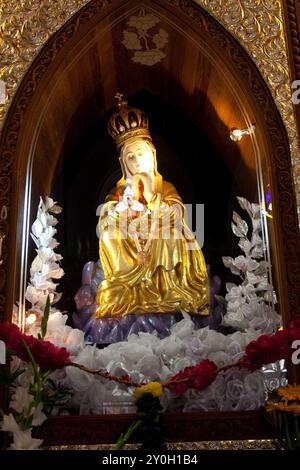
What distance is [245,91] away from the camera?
330cm

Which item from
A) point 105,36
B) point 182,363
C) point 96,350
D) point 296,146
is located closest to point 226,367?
point 182,363

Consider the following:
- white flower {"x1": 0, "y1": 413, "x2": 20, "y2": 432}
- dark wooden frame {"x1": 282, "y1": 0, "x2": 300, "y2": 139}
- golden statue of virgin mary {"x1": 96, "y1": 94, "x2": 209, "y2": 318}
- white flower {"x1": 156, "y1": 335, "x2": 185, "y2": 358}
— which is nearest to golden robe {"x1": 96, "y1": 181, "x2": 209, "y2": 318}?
golden statue of virgin mary {"x1": 96, "y1": 94, "x2": 209, "y2": 318}

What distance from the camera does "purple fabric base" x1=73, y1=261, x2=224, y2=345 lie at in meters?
3.12

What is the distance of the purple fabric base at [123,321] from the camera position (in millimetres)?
3121

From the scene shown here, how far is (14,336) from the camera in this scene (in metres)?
2.46

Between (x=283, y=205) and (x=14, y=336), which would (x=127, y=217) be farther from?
(x=14, y=336)

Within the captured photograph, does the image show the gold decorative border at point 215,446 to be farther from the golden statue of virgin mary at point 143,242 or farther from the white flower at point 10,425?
the golden statue of virgin mary at point 143,242

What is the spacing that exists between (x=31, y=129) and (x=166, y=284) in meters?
1.10

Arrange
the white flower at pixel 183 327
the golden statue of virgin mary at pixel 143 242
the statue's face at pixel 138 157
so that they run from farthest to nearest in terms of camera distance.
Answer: the statue's face at pixel 138 157
the golden statue of virgin mary at pixel 143 242
the white flower at pixel 183 327

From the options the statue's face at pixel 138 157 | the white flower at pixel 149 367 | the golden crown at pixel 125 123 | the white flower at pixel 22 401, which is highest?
the golden crown at pixel 125 123

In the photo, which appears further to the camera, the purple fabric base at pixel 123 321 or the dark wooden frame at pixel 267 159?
the purple fabric base at pixel 123 321

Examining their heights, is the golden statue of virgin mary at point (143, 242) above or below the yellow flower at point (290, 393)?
above

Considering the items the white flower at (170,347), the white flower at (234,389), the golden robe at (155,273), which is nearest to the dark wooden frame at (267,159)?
the white flower at (234,389)

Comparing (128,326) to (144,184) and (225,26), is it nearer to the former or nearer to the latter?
(144,184)
